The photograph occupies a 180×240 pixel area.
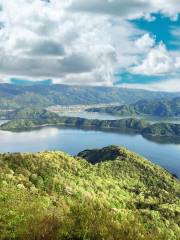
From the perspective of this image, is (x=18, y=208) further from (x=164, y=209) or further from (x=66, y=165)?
(x=66, y=165)

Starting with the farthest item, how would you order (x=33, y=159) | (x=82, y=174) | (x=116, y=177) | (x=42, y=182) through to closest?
1. (x=116, y=177)
2. (x=82, y=174)
3. (x=33, y=159)
4. (x=42, y=182)

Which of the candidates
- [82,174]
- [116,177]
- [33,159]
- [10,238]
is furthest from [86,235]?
[116,177]

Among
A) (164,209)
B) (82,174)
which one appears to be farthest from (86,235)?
(82,174)

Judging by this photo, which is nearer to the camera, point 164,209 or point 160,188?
point 164,209

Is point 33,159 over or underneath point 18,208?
underneath

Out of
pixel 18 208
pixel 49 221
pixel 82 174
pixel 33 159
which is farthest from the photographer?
pixel 82 174

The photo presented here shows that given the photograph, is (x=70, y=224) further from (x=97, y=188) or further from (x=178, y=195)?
(x=178, y=195)

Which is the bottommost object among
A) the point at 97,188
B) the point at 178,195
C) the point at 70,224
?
the point at 178,195
